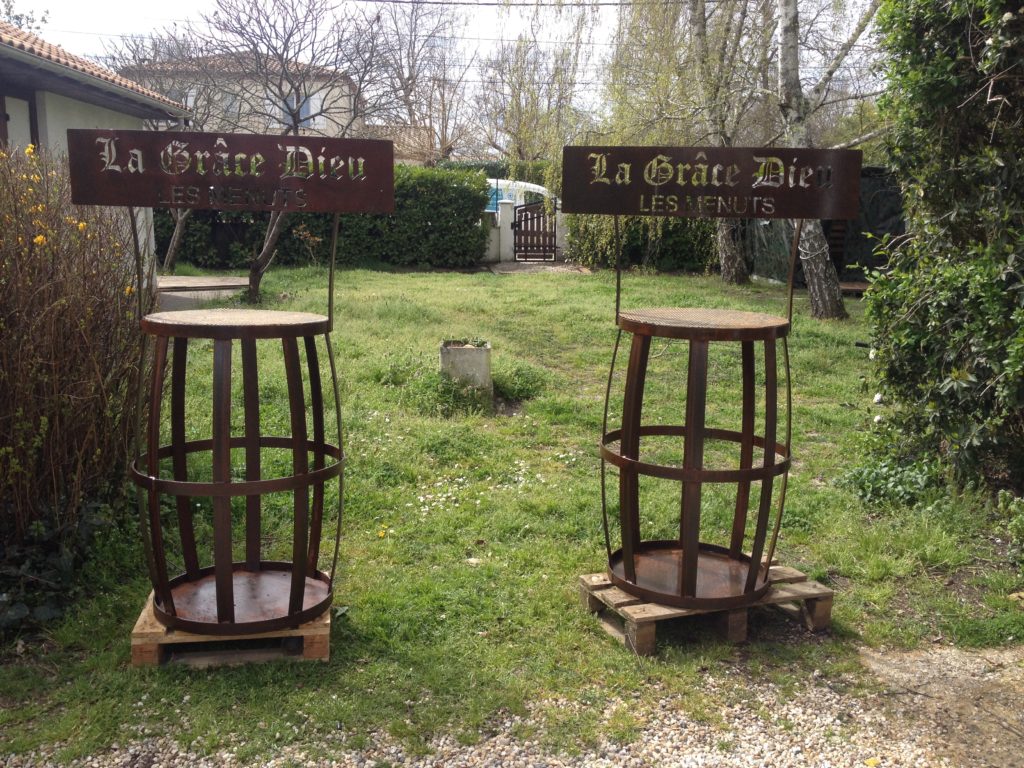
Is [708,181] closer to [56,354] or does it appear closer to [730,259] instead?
[56,354]

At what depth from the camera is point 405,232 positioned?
17734 millimetres

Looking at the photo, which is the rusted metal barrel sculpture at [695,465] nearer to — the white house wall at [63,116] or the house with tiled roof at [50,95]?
the house with tiled roof at [50,95]

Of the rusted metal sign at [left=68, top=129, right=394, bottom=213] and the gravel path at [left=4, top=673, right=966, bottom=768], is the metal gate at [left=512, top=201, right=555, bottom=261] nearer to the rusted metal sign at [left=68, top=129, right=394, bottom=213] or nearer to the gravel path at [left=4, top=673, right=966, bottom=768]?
the rusted metal sign at [left=68, top=129, right=394, bottom=213]

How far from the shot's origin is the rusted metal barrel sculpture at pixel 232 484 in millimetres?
2838

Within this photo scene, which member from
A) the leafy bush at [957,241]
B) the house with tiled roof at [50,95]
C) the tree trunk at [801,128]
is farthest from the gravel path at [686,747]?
the tree trunk at [801,128]

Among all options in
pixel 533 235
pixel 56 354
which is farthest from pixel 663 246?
pixel 56 354

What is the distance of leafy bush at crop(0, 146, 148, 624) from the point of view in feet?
10.9

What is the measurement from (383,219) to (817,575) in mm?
14871

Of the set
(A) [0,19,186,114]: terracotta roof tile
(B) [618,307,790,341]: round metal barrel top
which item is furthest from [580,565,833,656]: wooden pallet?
(A) [0,19,186,114]: terracotta roof tile

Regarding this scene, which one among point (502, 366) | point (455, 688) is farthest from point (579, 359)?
point (455, 688)

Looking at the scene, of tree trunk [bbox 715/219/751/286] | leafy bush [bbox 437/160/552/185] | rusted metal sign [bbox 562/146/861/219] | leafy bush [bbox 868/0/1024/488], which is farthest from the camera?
leafy bush [bbox 437/160/552/185]

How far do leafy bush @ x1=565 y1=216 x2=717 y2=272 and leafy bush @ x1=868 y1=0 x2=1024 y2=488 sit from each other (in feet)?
38.0

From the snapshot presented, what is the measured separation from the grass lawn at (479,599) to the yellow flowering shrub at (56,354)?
35 cm

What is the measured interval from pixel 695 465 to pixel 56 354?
2.55 metres
